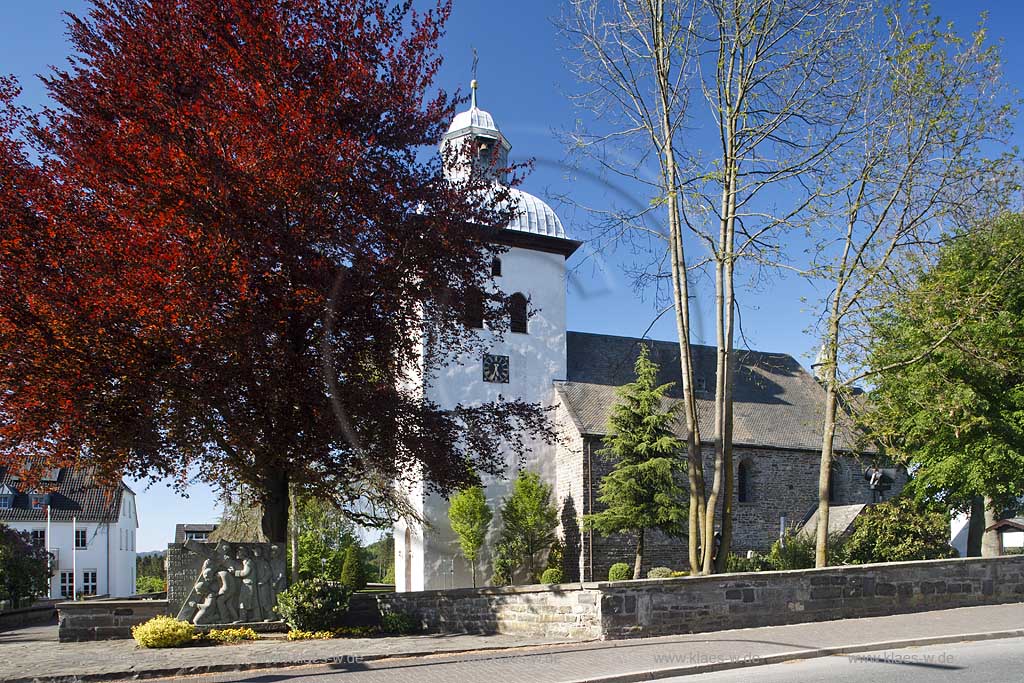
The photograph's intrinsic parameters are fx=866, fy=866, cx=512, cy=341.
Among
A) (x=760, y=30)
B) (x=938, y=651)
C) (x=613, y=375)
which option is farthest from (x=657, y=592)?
(x=613, y=375)

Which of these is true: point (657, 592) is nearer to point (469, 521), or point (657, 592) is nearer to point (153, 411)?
point (153, 411)

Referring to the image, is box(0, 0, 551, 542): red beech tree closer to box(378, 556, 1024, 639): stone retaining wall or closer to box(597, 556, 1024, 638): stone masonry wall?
box(378, 556, 1024, 639): stone retaining wall

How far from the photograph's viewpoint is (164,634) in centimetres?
1240

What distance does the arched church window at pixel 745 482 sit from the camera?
104 feet

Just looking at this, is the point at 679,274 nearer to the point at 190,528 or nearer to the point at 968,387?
the point at 968,387

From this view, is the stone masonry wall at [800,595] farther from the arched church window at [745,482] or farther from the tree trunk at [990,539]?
the arched church window at [745,482]

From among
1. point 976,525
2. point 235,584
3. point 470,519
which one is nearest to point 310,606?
point 235,584

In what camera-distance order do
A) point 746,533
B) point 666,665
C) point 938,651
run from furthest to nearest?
point 746,533
point 938,651
point 666,665

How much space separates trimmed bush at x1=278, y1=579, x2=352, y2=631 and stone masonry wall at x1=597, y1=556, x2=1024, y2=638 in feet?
15.0

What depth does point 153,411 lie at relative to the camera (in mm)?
13000

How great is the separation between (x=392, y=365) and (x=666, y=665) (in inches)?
293

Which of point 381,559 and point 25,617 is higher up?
point 25,617

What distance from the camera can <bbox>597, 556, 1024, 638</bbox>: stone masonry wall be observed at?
11.6 meters

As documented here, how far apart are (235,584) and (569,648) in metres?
6.07
